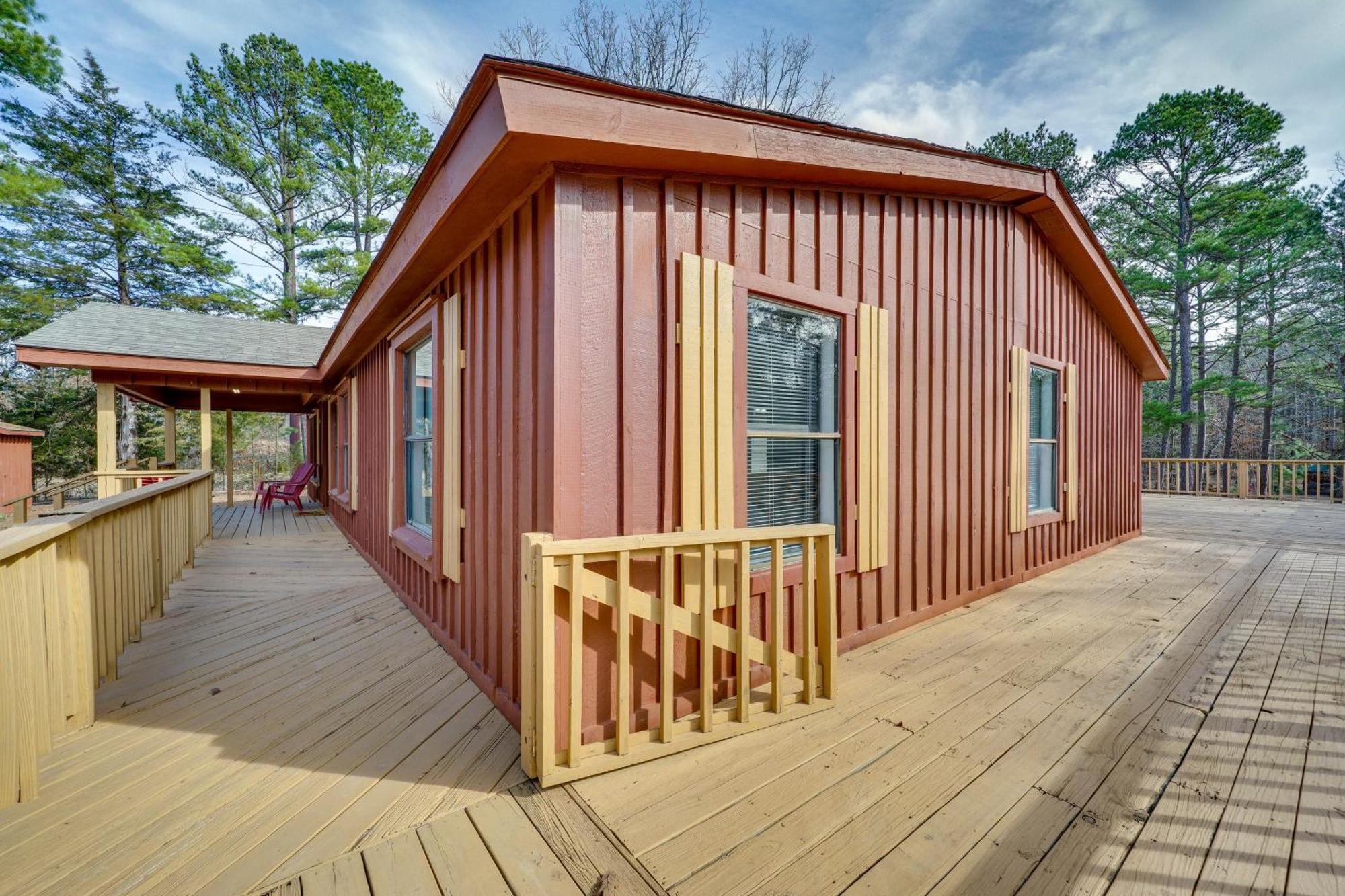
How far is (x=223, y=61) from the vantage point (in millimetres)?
12445

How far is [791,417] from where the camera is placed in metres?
2.52

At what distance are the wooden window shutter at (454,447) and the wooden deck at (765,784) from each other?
1.83 ft

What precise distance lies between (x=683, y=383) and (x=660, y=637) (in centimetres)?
94

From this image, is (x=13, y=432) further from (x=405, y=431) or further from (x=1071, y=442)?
(x=1071, y=442)

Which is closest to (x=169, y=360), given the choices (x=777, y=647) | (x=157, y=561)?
(x=157, y=561)

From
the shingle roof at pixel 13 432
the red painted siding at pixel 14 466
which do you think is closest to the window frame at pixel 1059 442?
the red painted siding at pixel 14 466

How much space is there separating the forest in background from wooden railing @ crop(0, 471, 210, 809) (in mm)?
11726

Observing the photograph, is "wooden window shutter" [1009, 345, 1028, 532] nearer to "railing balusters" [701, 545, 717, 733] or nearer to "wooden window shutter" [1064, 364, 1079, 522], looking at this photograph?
"wooden window shutter" [1064, 364, 1079, 522]

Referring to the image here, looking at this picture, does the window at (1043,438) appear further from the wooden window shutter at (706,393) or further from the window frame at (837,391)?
the wooden window shutter at (706,393)

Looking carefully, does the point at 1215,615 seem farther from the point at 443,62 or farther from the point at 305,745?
the point at 443,62

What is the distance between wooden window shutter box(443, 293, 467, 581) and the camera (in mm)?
2645

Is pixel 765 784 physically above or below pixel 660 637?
below

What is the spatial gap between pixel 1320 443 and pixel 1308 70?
16.0 meters

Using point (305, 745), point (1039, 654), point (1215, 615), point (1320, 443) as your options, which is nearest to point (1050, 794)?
point (1039, 654)
